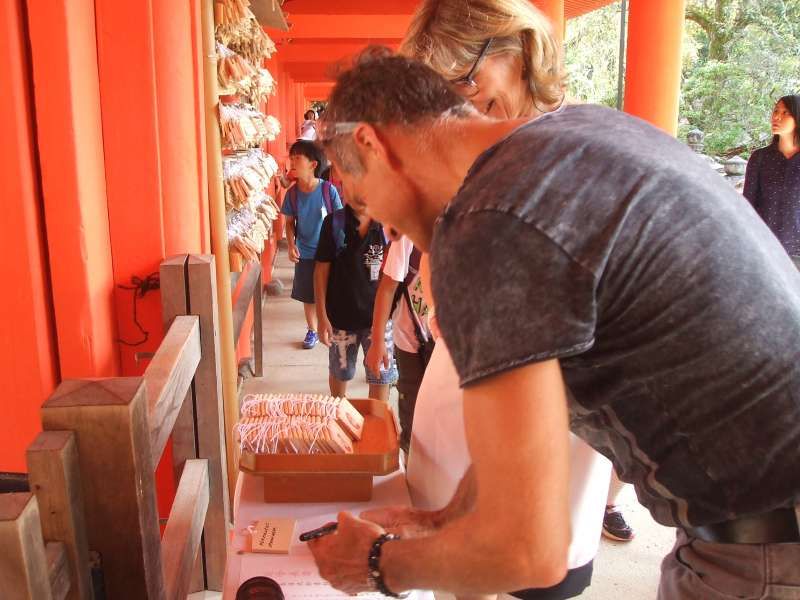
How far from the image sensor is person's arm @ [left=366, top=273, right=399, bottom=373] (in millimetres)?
2943

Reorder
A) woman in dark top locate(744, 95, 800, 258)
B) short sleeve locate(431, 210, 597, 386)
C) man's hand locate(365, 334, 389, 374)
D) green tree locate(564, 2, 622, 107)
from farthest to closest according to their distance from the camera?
green tree locate(564, 2, 622, 107)
woman in dark top locate(744, 95, 800, 258)
man's hand locate(365, 334, 389, 374)
short sleeve locate(431, 210, 597, 386)

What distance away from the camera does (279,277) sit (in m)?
8.62

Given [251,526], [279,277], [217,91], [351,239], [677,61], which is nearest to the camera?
[251,526]

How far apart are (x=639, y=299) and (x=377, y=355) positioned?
2384mm

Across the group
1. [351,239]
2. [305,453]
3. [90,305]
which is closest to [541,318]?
[305,453]

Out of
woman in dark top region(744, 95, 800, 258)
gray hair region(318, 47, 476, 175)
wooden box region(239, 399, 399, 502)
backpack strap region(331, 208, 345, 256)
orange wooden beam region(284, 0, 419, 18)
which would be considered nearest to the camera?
gray hair region(318, 47, 476, 175)

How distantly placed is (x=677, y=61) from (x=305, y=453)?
19.2 feet

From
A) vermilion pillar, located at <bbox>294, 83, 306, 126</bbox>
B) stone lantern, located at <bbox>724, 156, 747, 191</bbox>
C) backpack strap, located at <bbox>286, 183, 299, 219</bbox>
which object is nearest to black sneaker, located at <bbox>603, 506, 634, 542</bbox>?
backpack strap, located at <bbox>286, 183, 299, 219</bbox>

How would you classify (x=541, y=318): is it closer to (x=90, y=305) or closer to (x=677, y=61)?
(x=90, y=305)

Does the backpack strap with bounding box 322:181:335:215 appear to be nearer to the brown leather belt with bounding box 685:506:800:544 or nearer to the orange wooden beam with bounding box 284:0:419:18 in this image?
the orange wooden beam with bounding box 284:0:419:18

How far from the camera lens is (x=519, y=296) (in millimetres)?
795

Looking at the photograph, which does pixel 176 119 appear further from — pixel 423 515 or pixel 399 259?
pixel 423 515

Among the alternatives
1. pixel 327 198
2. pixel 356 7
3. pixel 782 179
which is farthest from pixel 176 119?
pixel 356 7

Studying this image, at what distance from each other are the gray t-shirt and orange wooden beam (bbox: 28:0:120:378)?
1.35 m
